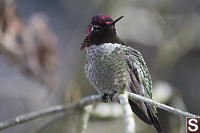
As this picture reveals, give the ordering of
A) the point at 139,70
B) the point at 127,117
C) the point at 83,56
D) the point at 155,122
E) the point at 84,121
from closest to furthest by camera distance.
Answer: the point at 127,117
the point at 155,122
the point at 139,70
the point at 84,121
the point at 83,56

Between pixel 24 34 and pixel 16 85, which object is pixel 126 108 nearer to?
pixel 24 34

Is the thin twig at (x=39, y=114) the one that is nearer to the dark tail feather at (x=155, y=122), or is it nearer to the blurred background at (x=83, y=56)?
the blurred background at (x=83, y=56)

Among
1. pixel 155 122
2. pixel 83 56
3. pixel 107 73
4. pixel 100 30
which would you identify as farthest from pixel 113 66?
pixel 83 56

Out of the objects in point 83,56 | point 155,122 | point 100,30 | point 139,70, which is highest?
point 83,56

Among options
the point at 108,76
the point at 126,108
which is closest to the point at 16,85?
the point at 108,76

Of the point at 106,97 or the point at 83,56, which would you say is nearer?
the point at 106,97

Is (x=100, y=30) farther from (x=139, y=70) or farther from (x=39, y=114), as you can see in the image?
(x=39, y=114)

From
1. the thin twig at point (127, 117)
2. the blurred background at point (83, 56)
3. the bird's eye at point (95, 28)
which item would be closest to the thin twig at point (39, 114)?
the blurred background at point (83, 56)
